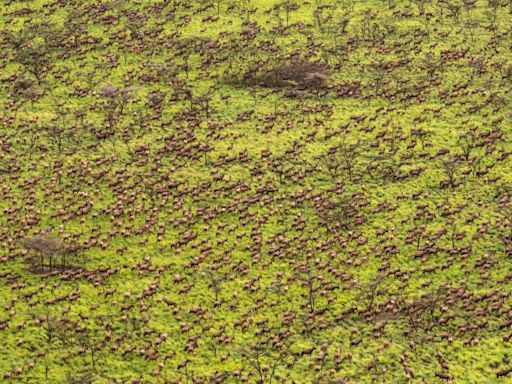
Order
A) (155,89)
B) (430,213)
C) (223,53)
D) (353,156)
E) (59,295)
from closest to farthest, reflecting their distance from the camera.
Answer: (59,295) < (430,213) < (353,156) < (155,89) < (223,53)

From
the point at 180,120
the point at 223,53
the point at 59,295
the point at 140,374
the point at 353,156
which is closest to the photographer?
the point at 140,374

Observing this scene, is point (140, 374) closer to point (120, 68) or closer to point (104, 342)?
point (104, 342)

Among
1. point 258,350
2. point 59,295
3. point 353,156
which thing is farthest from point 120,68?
point 258,350

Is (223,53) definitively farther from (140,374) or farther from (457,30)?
(140,374)

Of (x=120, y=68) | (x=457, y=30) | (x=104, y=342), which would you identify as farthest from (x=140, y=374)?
(x=457, y=30)

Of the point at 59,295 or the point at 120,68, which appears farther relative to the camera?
the point at 120,68

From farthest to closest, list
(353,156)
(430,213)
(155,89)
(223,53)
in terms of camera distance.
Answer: (223,53) → (155,89) → (353,156) → (430,213)
